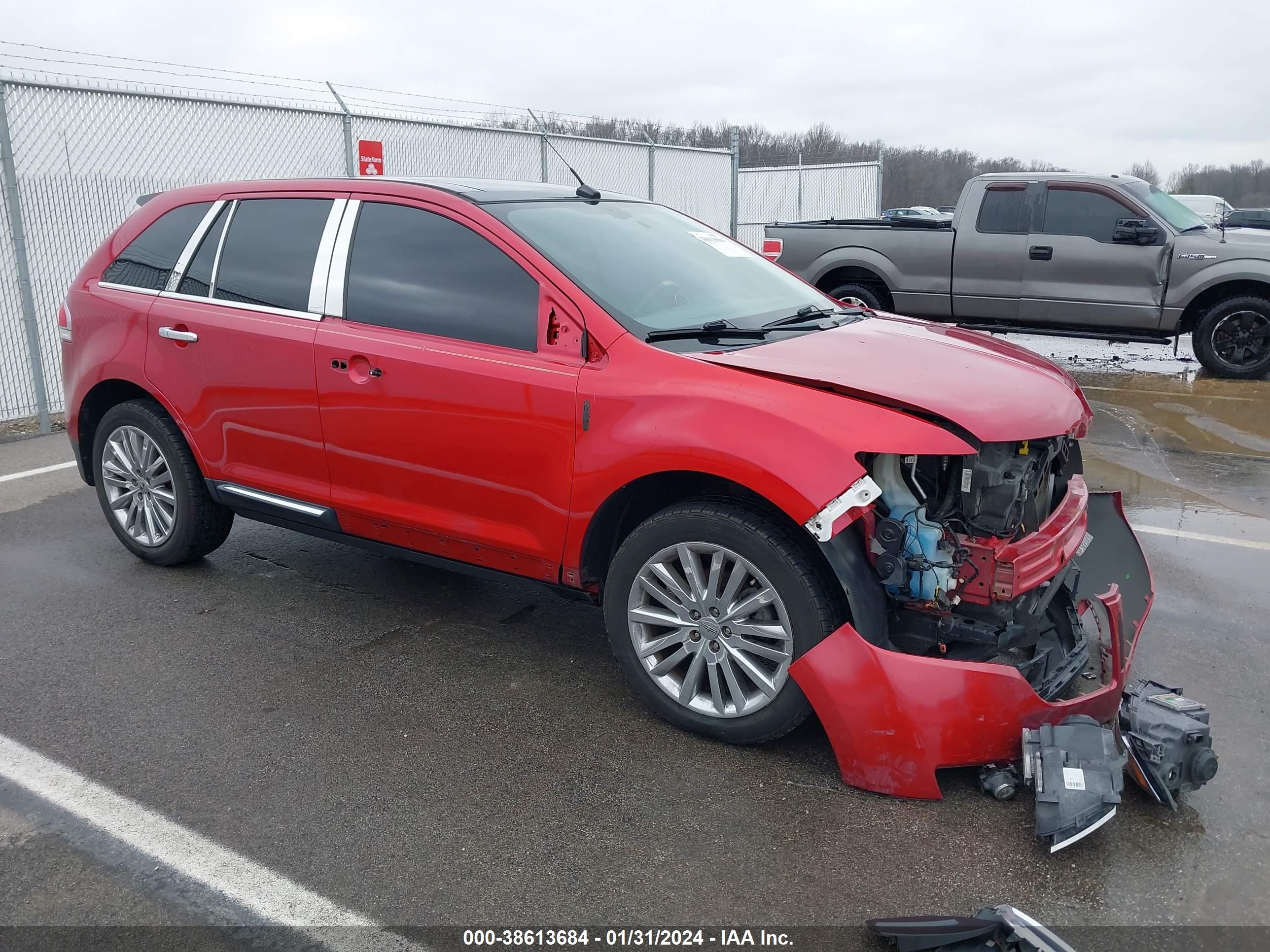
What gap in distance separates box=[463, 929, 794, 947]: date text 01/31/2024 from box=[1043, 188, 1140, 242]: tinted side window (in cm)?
941

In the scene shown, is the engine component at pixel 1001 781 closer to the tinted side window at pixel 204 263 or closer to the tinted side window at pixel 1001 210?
the tinted side window at pixel 204 263

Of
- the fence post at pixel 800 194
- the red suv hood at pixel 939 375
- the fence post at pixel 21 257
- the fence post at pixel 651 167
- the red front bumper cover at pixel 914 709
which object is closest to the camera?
the red front bumper cover at pixel 914 709

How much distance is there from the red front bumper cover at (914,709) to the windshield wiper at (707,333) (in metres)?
1.15

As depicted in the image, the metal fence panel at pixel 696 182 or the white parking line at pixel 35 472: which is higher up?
the metal fence panel at pixel 696 182

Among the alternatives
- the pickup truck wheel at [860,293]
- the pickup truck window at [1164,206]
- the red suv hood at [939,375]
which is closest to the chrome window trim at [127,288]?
the red suv hood at [939,375]

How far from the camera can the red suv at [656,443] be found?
302cm

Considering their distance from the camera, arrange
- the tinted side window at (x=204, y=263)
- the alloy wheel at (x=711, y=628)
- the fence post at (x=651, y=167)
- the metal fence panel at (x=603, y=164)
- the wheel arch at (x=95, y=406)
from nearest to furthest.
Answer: the alloy wheel at (x=711, y=628) → the tinted side window at (x=204, y=263) → the wheel arch at (x=95, y=406) → the metal fence panel at (x=603, y=164) → the fence post at (x=651, y=167)

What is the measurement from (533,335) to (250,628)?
1.88 m

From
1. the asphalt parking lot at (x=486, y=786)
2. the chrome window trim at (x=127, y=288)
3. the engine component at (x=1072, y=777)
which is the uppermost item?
the chrome window trim at (x=127, y=288)

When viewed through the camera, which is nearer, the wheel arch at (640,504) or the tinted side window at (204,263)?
the wheel arch at (640,504)

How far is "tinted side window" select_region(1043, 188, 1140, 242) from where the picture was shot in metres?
10.1

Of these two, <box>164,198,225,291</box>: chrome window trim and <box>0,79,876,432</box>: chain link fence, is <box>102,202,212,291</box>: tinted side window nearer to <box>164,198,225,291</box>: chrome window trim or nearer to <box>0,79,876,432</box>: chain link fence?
<box>164,198,225,291</box>: chrome window trim

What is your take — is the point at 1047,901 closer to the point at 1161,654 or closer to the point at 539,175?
the point at 1161,654

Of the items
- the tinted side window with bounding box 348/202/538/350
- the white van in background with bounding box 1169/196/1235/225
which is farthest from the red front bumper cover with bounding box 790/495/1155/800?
the white van in background with bounding box 1169/196/1235/225
